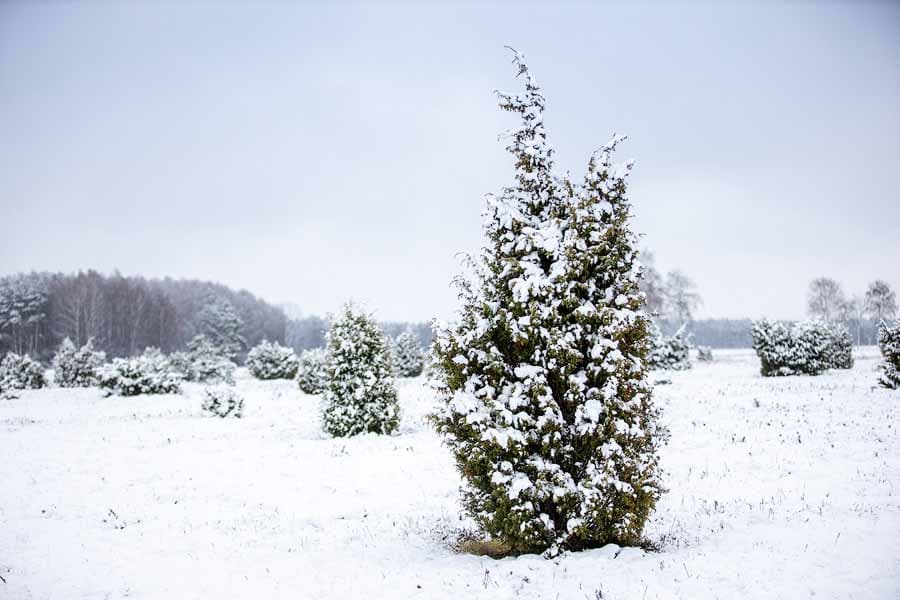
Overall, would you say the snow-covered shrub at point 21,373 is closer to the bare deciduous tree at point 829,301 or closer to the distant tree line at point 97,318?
the distant tree line at point 97,318

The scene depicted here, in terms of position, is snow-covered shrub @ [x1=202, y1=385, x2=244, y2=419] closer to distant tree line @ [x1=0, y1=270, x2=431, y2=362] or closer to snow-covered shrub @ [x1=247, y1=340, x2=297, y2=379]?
snow-covered shrub @ [x1=247, y1=340, x2=297, y2=379]

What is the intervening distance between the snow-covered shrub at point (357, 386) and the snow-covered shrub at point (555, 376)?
10.2 m

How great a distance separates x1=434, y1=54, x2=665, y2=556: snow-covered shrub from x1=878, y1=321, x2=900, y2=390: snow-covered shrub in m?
16.2

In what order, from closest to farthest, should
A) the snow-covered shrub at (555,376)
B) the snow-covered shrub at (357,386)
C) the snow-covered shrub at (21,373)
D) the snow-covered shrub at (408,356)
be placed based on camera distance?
the snow-covered shrub at (555,376) < the snow-covered shrub at (357,386) < the snow-covered shrub at (21,373) < the snow-covered shrub at (408,356)

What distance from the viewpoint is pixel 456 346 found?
23.9 feet

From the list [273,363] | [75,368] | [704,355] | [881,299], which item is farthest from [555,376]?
[881,299]

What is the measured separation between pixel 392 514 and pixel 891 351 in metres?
18.9

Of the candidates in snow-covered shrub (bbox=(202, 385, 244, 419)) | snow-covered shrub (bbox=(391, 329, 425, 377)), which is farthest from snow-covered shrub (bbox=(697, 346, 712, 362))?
snow-covered shrub (bbox=(202, 385, 244, 419))

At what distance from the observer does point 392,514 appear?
9875 mm

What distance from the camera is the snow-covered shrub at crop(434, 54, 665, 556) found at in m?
6.75

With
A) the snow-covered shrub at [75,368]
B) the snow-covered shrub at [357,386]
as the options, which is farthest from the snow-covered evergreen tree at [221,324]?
the snow-covered shrub at [357,386]

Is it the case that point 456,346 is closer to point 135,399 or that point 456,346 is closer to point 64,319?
point 135,399

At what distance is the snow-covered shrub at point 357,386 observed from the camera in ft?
56.1

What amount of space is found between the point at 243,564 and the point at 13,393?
28154 mm
